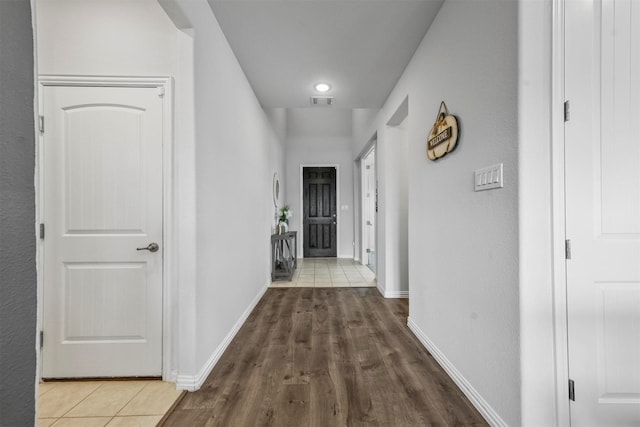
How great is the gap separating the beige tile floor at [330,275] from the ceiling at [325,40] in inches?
102

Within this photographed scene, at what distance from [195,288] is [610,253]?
6.64 ft

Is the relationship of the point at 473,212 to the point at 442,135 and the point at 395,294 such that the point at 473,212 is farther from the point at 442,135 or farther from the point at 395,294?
the point at 395,294

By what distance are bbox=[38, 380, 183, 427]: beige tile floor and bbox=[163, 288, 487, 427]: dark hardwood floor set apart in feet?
0.42

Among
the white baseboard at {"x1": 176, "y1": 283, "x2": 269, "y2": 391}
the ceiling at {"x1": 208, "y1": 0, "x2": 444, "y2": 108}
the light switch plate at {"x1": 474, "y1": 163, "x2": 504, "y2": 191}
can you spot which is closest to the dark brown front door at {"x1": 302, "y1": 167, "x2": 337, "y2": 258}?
the ceiling at {"x1": 208, "y1": 0, "x2": 444, "y2": 108}

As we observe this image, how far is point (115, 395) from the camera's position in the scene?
1.61 m

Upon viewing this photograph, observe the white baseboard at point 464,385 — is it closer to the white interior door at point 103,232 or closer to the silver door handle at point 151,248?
the white interior door at point 103,232

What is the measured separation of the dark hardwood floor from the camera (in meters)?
1.43

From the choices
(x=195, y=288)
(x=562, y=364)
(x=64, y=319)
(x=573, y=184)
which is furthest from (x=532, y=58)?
(x=64, y=319)

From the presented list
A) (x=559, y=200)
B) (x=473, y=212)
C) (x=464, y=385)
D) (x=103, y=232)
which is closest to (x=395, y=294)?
(x=464, y=385)

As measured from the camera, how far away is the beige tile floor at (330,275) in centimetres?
417

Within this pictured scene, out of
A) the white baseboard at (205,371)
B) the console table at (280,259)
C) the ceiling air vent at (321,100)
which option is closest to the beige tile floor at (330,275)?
the console table at (280,259)

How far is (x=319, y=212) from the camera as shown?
6.71m

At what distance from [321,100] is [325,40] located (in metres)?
1.14

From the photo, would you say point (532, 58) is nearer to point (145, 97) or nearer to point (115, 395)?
point (145, 97)
